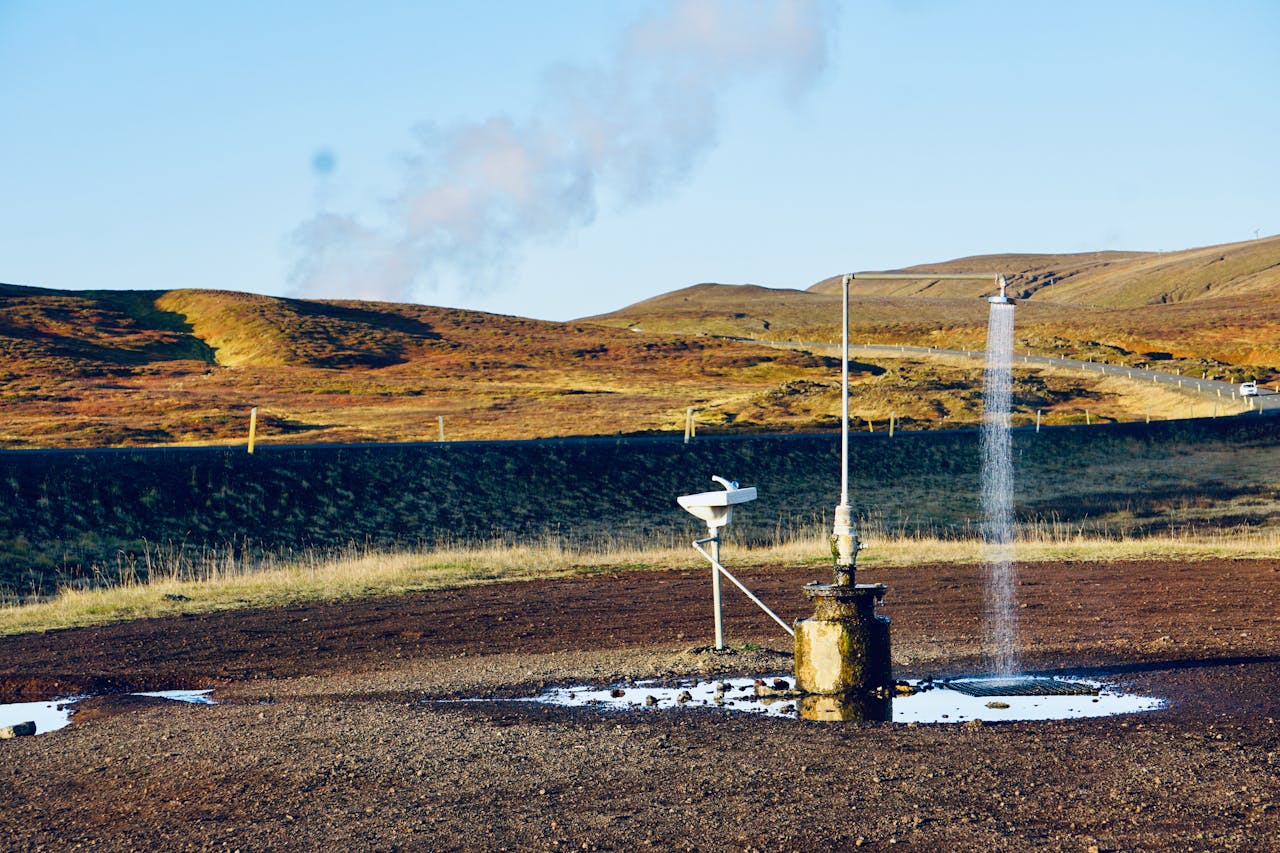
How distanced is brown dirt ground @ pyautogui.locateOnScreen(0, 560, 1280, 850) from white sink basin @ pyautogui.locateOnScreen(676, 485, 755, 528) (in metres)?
1.60

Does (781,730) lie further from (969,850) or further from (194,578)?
(194,578)

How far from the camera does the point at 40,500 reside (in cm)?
3166

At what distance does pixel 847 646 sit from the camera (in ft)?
40.8

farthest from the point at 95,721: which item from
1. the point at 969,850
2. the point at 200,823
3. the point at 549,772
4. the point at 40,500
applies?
the point at 40,500

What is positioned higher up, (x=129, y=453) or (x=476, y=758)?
(x=129, y=453)

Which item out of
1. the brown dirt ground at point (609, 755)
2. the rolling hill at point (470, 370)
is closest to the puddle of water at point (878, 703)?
the brown dirt ground at point (609, 755)

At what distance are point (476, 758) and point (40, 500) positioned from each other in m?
24.7

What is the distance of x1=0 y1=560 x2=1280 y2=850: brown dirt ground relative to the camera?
8453mm

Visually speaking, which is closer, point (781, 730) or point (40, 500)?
point (781, 730)

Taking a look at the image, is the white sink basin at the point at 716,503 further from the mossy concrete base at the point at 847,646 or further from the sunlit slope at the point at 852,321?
the sunlit slope at the point at 852,321

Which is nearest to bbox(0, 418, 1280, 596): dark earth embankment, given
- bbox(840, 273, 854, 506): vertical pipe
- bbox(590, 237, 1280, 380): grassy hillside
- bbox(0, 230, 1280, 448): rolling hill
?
bbox(0, 230, 1280, 448): rolling hill

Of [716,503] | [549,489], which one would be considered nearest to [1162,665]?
[716,503]

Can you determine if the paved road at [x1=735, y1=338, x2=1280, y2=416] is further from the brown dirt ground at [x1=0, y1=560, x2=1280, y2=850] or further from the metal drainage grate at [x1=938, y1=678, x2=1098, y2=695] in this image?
the metal drainage grate at [x1=938, y1=678, x2=1098, y2=695]

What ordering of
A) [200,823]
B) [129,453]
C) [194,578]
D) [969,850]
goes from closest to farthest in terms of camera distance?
[969,850] → [200,823] → [194,578] → [129,453]
